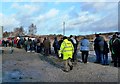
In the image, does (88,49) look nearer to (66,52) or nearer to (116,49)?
(116,49)

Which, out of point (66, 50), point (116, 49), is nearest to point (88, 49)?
point (116, 49)

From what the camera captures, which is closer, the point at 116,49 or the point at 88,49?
the point at 116,49

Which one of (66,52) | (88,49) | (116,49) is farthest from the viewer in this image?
(88,49)

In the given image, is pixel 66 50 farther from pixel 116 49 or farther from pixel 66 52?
pixel 116 49

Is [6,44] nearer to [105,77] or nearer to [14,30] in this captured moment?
[105,77]

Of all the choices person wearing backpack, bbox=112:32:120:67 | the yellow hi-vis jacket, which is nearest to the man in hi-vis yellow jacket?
the yellow hi-vis jacket

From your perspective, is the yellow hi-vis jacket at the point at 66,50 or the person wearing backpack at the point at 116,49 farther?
the person wearing backpack at the point at 116,49

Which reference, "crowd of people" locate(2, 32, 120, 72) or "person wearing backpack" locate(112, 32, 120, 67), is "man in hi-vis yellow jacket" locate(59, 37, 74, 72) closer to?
"crowd of people" locate(2, 32, 120, 72)

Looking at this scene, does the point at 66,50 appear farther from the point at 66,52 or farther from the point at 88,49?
the point at 88,49

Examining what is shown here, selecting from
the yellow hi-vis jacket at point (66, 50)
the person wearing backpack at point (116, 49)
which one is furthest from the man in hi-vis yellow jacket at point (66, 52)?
the person wearing backpack at point (116, 49)

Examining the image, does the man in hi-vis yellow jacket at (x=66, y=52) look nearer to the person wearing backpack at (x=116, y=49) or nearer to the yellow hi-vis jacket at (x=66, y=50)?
the yellow hi-vis jacket at (x=66, y=50)

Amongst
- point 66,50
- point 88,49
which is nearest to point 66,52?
point 66,50

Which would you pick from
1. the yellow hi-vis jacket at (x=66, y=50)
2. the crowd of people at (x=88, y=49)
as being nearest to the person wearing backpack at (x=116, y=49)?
the crowd of people at (x=88, y=49)

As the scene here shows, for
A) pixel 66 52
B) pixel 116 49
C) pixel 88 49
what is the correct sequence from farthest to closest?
pixel 88 49, pixel 116 49, pixel 66 52
